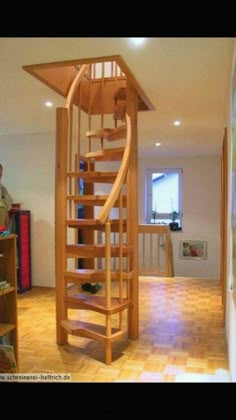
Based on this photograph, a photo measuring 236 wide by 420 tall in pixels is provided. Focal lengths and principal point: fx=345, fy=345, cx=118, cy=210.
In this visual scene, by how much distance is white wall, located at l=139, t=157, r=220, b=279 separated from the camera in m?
7.29

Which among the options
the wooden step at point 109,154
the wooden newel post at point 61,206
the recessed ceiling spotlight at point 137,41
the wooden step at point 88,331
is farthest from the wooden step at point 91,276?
the recessed ceiling spotlight at point 137,41

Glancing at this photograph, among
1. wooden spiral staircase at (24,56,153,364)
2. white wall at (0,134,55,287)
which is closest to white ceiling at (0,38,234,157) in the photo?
wooden spiral staircase at (24,56,153,364)

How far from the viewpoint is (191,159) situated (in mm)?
7449

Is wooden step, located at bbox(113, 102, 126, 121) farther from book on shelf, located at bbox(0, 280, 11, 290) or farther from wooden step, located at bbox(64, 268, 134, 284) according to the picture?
book on shelf, located at bbox(0, 280, 11, 290)

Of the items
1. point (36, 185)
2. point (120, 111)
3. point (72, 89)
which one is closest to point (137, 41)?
point (72, 89)

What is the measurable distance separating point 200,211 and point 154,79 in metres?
5.04

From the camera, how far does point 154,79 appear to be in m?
2.70

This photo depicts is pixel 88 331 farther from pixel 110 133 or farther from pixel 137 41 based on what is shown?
pixel 137 41

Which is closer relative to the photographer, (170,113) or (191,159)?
(170,113)
